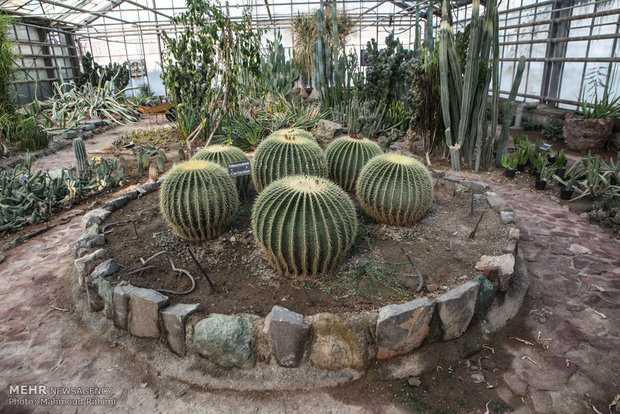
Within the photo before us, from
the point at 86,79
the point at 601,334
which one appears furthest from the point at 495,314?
the point at 86,79

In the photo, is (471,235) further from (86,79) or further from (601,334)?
(86,79)

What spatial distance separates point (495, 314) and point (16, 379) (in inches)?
127

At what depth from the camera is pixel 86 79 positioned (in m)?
14.4

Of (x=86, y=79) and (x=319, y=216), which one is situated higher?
(x=86, y=79)

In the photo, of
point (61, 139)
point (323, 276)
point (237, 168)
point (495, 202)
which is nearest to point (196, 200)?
point (237, 168)

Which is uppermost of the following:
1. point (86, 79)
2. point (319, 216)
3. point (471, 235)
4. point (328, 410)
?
point (86, 79)

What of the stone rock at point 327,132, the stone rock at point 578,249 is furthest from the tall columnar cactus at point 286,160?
the stone rock at point 327,132

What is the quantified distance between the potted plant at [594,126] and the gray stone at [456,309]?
5994 millimetres

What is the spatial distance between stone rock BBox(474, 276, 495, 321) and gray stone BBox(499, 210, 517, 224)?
1.15 metres

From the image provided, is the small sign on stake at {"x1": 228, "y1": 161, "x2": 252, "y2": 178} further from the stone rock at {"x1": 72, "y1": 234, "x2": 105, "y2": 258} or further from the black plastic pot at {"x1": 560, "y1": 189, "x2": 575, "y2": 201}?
the black plastic pot at {"x1": 560, "y1": 189, "x2": 575, "y2": 201}

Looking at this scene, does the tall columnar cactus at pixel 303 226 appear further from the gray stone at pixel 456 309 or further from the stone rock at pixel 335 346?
the gray stone at pixel 456 309

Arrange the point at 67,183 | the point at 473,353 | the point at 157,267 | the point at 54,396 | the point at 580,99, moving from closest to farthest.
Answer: the point at 54,396, the point at 473,353, the point at 157,267, the point at 67,183, the point at 580,99

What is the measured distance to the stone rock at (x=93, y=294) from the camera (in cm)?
298

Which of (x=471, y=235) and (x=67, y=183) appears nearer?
(x=471, y=235)
